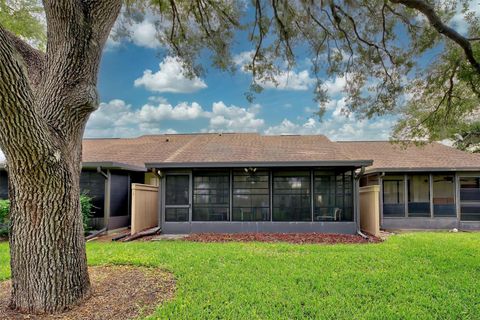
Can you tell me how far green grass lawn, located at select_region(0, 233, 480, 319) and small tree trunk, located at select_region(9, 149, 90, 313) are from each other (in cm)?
124

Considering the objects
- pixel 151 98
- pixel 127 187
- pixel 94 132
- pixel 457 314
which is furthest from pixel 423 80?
pixel 94 132

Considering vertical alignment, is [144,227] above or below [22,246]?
below

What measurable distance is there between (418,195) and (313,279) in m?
10.0

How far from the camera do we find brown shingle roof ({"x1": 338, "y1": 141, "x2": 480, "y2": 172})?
1249 centimetres

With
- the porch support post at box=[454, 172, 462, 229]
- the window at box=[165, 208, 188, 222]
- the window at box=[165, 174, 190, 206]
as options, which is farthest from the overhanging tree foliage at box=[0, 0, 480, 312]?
the window at box=[165, 208, 188, 222]

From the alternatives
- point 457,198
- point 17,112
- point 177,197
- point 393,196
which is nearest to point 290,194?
point 177,197

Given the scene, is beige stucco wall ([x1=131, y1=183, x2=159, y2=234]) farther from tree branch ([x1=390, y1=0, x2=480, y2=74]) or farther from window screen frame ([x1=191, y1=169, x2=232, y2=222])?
tree branch ([x1=390, y1=0, x2=480, y2=74])

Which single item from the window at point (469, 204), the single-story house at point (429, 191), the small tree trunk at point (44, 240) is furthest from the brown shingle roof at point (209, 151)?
the small tree trunk at point (44, 240)

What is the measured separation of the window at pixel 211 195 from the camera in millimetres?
11094

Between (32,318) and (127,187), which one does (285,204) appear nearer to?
(127,187)

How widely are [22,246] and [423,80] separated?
10.4m

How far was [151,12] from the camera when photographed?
9.04m

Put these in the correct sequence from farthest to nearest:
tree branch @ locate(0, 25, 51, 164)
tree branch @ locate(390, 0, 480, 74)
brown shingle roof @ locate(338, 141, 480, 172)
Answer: brown shingle roof @ locate(338, 141, 480, 172)
tree branch @ locate(390, 0, 480, 74)
tree branch @ locate(0, 25, 51, 164)

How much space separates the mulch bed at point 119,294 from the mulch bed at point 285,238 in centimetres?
401
